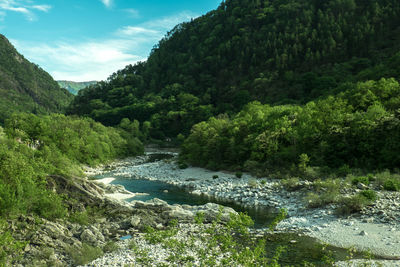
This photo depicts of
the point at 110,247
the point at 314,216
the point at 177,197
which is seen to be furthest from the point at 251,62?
the point at 110,247

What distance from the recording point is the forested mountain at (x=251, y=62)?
95688mm

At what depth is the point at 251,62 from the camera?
127 m

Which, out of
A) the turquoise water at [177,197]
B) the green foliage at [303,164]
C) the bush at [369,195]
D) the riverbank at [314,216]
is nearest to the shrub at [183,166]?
the riverbank at [314,216]

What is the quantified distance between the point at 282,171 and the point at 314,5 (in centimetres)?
11619

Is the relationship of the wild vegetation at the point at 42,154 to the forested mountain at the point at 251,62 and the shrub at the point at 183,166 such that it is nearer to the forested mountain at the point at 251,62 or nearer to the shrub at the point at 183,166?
the shrub at the point at 183,166

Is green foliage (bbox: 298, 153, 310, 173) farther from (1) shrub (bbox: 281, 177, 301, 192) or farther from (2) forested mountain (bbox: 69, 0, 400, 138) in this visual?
(2) forested mountain (bbox: 69, 0, 400, 138)

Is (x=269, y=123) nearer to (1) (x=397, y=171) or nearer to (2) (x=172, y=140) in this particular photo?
(1) (x=397, y=171)

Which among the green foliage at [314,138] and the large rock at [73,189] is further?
the green foliage at [314,138]

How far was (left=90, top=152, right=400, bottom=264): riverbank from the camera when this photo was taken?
711 inches

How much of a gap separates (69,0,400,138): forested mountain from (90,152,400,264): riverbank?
40.3 m

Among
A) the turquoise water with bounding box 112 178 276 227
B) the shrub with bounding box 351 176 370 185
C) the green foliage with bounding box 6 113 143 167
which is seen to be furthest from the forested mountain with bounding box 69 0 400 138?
the turquoise water with bounding box 112 178 276 227

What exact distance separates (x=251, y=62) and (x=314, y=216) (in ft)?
362

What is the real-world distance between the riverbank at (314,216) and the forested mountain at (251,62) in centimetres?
4027

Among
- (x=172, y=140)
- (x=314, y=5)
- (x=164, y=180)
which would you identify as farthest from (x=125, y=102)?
(x=164, y=180)
